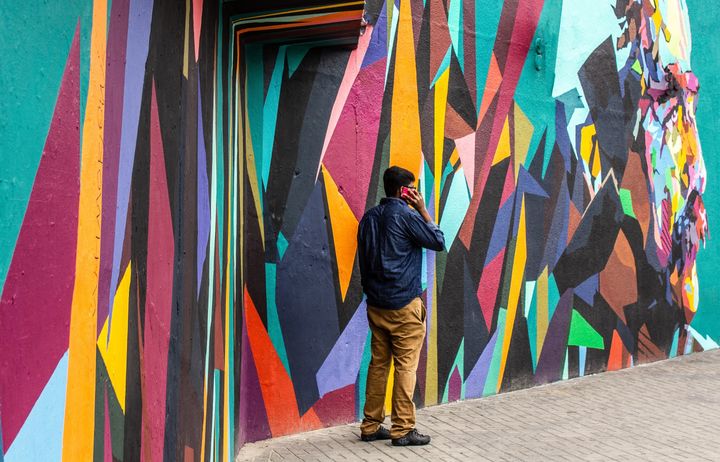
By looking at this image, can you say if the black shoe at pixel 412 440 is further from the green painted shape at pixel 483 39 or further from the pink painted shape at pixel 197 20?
the pink painted shape at pixel 197 20

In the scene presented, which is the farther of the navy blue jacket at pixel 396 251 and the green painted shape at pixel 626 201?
the green painted shape at pixel 626 201

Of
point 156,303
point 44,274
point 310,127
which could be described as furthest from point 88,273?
point 310,127

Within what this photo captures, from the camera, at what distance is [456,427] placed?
6125 millimetres

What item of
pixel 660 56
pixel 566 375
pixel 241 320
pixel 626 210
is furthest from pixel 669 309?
pixel 241 320

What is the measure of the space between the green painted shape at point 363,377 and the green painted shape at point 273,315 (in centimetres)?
66

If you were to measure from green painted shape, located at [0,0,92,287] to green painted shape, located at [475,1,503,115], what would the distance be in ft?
18.3

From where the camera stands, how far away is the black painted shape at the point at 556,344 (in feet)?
25.7

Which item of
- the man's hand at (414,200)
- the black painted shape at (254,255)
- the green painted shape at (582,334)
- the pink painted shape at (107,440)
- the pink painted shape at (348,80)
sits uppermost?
the pink painted shape at (348,80)

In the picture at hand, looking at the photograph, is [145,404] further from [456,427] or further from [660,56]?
[660,56]

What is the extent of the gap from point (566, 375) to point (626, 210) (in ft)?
6.46

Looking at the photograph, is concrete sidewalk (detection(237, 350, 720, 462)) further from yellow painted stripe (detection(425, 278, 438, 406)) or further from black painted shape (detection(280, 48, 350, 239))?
black painted shape (detection(280, 48, 350, 239))

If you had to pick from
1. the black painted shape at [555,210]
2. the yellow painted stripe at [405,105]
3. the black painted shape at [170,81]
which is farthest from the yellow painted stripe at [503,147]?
the black painted shape at [170,81]

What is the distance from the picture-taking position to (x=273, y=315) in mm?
5879

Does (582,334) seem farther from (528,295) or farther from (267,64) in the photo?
(267,64)
